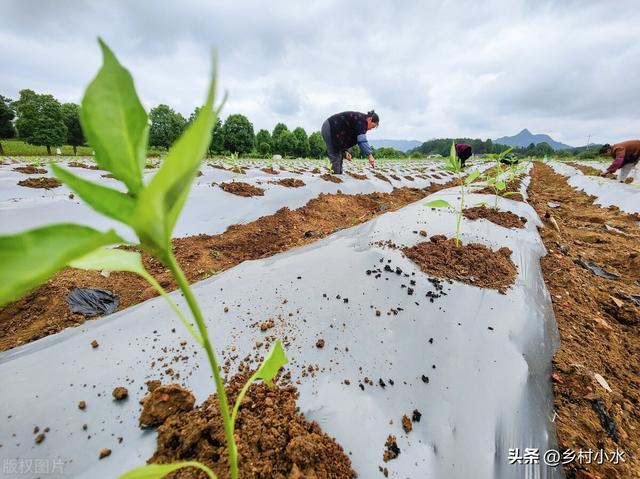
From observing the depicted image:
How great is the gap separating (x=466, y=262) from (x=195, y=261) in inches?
99.5

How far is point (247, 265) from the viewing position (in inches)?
82.5

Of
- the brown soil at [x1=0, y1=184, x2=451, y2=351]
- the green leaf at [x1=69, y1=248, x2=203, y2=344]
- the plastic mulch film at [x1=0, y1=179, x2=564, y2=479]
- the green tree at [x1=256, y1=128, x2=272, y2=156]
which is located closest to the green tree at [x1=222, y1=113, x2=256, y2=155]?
the green tree at [x1=256, y1=128, x2=272, y2=156]

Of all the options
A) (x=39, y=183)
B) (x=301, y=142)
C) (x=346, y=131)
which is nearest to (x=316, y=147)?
(x=301, y=142)

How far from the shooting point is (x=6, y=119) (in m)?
30.3

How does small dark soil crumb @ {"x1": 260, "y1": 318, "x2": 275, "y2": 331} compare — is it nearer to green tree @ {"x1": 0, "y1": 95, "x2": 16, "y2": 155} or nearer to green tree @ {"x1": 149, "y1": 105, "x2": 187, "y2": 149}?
green tree @ {"x1": 149, "y1": 105, "x2": 187, "y2": 149}

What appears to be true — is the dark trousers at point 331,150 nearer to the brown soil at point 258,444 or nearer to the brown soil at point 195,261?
the brown soil at point 195,261

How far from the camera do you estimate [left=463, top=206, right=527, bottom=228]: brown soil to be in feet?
9.96

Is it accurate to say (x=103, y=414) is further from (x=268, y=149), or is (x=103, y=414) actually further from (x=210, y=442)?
(x=268, y=149)

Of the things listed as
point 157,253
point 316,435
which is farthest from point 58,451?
point 157,253

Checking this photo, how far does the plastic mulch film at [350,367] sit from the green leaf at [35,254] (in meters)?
0.94

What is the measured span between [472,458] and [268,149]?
1554 inches

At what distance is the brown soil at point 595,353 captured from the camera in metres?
1.17

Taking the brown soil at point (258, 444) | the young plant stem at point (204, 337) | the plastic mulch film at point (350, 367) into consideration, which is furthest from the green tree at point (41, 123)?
the young plant stem at point (204, 337)

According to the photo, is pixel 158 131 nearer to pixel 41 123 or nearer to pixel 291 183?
pixel 41 123
